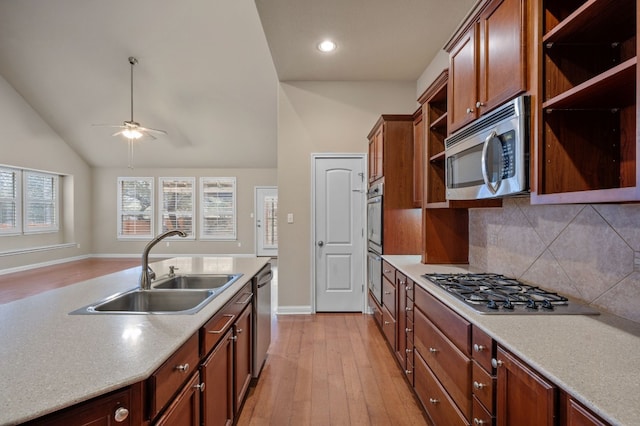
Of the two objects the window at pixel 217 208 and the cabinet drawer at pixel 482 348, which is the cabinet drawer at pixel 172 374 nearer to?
the cabinet drawer at pixel 482 348

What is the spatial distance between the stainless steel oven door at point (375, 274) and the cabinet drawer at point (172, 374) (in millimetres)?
2298

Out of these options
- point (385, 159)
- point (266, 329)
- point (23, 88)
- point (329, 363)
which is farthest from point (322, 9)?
point (23, 88)

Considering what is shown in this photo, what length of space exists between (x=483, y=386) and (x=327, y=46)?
3182 millimetres

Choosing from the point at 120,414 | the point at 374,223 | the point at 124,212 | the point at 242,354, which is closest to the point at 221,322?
the point at 242,354

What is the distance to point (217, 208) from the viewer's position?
867 centimetres

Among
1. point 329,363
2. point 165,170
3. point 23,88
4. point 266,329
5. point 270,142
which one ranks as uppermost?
point 23,88

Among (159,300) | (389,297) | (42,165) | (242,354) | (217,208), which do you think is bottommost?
(242,354)

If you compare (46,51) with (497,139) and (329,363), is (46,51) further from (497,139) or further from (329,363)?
(497,139)

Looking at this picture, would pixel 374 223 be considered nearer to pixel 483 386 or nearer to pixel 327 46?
pixel 327 46

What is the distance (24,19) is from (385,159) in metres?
5.68

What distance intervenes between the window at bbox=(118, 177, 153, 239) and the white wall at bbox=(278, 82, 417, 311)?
20.3 ft

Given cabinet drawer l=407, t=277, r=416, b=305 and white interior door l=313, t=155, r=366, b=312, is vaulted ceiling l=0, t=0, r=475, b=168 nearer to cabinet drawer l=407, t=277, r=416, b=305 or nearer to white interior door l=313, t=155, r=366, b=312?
white interior door l=313, t=155, r=366, b=312

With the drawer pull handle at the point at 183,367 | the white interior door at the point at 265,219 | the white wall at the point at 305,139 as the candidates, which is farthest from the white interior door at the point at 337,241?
the white interior door at the point at 265,219

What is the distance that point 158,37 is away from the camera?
4.67 meters
